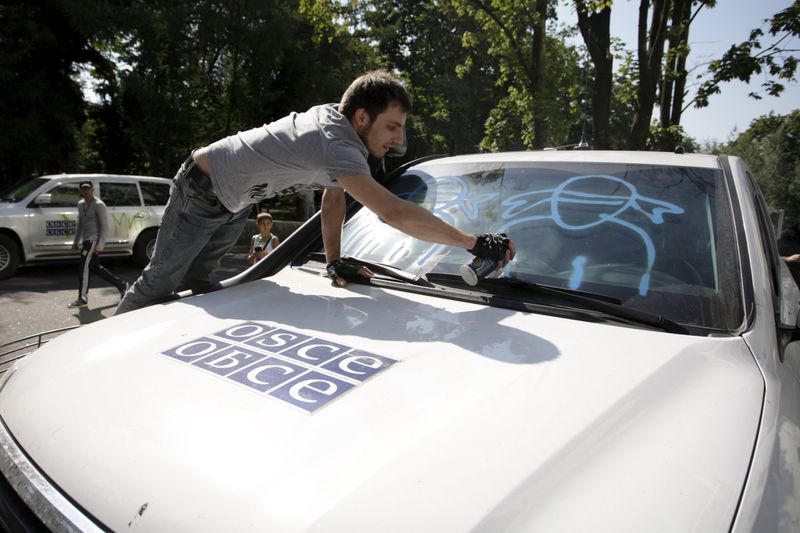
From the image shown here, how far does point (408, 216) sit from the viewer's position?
1.97 meters

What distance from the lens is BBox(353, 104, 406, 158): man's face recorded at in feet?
7.48

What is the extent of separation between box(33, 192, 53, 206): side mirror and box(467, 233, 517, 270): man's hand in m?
9.83

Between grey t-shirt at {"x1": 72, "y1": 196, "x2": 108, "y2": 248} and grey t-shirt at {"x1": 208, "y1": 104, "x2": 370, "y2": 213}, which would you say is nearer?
grey t-shirt at {"x1": 208, "y1": 104, "x2": 370, "y2": 213}

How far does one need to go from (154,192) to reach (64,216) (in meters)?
1.69

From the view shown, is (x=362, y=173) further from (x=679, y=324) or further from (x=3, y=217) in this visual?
(x=3, y=217)

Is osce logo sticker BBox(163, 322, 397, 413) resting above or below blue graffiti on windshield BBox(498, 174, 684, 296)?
below

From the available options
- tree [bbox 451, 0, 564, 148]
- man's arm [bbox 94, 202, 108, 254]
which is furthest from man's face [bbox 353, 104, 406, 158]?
tree [bbox 451, 0, 564, 148]

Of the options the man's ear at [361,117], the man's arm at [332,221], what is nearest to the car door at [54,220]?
the man's arm at [332,221]

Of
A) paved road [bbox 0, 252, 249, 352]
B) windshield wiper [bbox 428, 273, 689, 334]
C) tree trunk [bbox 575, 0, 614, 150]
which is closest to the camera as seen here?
windshield wiper [bbox 428, 273, 689, 334]

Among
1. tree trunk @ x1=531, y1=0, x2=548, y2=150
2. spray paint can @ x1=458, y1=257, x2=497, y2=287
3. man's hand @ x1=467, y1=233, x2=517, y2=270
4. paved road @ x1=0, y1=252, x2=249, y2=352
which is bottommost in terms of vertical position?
paved road @ x1=0, y1=252, x2=249, y2=352

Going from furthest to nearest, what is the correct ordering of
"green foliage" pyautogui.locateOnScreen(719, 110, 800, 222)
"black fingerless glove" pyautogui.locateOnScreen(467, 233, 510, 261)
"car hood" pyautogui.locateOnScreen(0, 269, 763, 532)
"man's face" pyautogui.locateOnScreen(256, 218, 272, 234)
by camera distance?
A: "green foliage" pyautogui.locateOnScreen(719, 110, 800, 222) < "man's face" pyautogui.locateOnScreen(256, 218, 272, 234) < "black fingerless glove" pyautogui.locateOnScreen(467, 233, 510, 261) < "car hood" pyautogui.locateOnScreen(0, 269, 763, 532)

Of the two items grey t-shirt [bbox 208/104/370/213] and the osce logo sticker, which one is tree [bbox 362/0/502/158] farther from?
the osce logo sticker

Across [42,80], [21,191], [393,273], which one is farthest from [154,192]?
[393,273]

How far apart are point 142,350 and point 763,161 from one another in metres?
42.1
